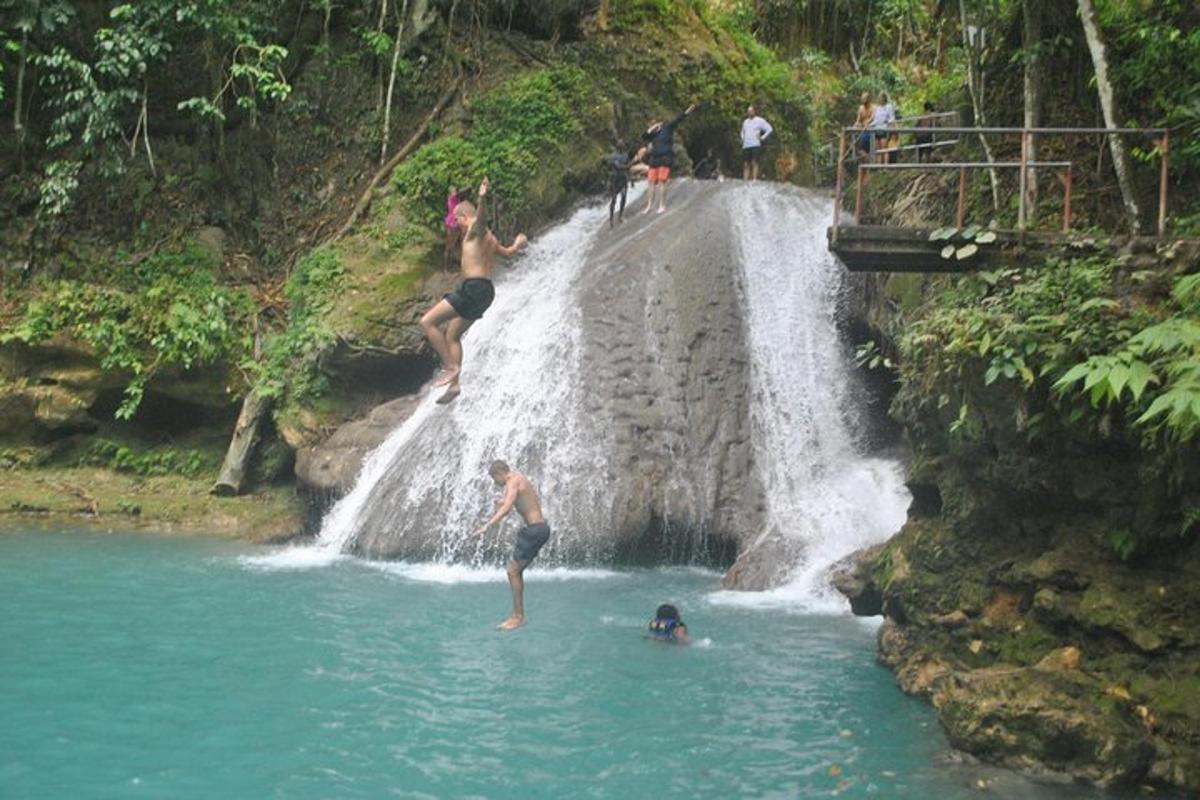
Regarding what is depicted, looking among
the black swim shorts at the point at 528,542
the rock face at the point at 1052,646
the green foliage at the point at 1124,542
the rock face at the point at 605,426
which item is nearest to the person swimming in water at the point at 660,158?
the rock face at the point at 605,426

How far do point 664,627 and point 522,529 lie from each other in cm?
160

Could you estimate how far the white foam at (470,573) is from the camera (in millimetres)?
13766

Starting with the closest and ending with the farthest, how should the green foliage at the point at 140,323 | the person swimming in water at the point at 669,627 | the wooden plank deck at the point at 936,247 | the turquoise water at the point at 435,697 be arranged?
the turquoise water at the point at 435,697 → the wooden plank deck at the point at 936,247 → the person swimming in water at the point at 669,627 → the green foliage at the point at 140,323

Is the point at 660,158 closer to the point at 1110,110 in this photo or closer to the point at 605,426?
the point at 605,426

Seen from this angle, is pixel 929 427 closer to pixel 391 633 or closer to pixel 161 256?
pixel 391 633

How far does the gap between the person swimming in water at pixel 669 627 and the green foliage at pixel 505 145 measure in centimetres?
1039

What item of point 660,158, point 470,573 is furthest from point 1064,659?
point 660,158

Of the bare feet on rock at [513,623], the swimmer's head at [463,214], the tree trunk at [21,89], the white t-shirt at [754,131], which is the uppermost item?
the white t-shirt at [754,131]

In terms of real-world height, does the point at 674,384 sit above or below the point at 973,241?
below

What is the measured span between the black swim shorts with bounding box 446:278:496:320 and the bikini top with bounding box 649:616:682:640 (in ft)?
A: 11.9

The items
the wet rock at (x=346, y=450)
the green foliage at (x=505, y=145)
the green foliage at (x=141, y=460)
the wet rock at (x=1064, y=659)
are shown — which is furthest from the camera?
the green foliage at (x=505, y=145)

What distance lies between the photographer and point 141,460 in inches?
731

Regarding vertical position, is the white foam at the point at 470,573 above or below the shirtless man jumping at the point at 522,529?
below

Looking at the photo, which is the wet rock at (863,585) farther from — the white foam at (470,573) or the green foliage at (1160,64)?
the green foliage at (1160,64)
